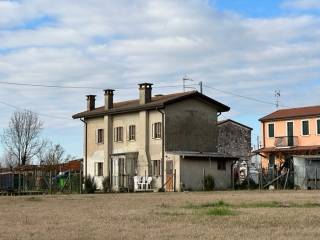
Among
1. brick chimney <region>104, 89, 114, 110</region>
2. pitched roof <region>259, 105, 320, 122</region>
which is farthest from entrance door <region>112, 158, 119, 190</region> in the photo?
pitched roof <region>259, 105, 320, 122</region>

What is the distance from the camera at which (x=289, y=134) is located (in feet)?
207

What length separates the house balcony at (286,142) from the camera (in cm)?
6188

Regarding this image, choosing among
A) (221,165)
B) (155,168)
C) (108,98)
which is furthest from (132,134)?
(221,165)

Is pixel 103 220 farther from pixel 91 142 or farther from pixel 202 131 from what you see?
pixel 91 142

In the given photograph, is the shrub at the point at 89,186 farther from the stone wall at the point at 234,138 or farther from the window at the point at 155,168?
the stone wall at the point at 234,138

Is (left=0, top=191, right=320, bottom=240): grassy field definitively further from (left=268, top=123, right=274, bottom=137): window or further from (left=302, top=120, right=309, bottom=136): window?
(left=268, top=123, right=274, bottom=137): window

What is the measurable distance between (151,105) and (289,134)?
19.4m

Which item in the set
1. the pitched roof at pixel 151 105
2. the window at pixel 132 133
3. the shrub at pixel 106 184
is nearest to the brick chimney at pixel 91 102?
the pitched roof at pixel 151 105

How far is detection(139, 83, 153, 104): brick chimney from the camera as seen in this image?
51906mm

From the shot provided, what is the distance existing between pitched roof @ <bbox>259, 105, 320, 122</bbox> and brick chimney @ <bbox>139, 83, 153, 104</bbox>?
16.9 meters

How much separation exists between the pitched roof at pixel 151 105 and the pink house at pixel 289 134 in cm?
1126

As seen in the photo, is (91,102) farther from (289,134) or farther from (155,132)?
(289,134)

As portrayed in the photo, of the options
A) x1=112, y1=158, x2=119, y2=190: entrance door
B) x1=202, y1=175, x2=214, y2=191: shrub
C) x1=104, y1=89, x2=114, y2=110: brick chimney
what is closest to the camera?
x1=202, y1=175, x2=214, y2=191: shrub

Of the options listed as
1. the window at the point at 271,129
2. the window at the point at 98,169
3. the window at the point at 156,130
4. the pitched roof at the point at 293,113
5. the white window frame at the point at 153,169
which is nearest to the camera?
the white window frame at the point at 153,169
